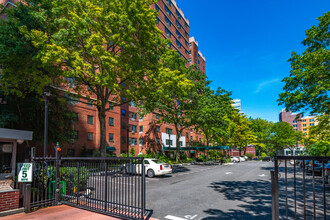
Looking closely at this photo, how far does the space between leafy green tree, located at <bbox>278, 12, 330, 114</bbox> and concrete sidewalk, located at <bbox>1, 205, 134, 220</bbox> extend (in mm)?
17383

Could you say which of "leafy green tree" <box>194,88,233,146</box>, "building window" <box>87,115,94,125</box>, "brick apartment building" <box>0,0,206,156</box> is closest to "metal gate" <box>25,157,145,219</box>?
"brick apartment building" <box>0,0,206,156</box>

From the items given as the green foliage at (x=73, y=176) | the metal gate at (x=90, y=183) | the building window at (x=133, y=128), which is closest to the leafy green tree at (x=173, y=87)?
the green foliage at (x=73, y=176)

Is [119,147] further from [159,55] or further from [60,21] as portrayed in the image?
[60,21]

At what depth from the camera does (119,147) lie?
122 feet

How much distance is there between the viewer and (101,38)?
1603cm

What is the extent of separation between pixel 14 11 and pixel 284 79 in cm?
2502

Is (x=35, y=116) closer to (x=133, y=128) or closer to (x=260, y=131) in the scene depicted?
(x=133, y=128)

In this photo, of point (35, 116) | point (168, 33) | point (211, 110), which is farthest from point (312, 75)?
point (168, 33)

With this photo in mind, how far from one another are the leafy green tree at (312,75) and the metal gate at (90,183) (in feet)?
52.9

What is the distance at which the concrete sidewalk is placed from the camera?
6711mm

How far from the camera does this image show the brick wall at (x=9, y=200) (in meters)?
6.87

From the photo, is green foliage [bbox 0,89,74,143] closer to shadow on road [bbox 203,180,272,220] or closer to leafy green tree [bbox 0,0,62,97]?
leafy green tree [bbox 0,0,62,97]

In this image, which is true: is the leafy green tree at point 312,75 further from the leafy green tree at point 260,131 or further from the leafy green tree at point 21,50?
the leafy green tree at point 260,131

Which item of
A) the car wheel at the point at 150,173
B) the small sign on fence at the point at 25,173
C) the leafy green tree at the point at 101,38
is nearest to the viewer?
the small sign on fence at the point at 25,173
